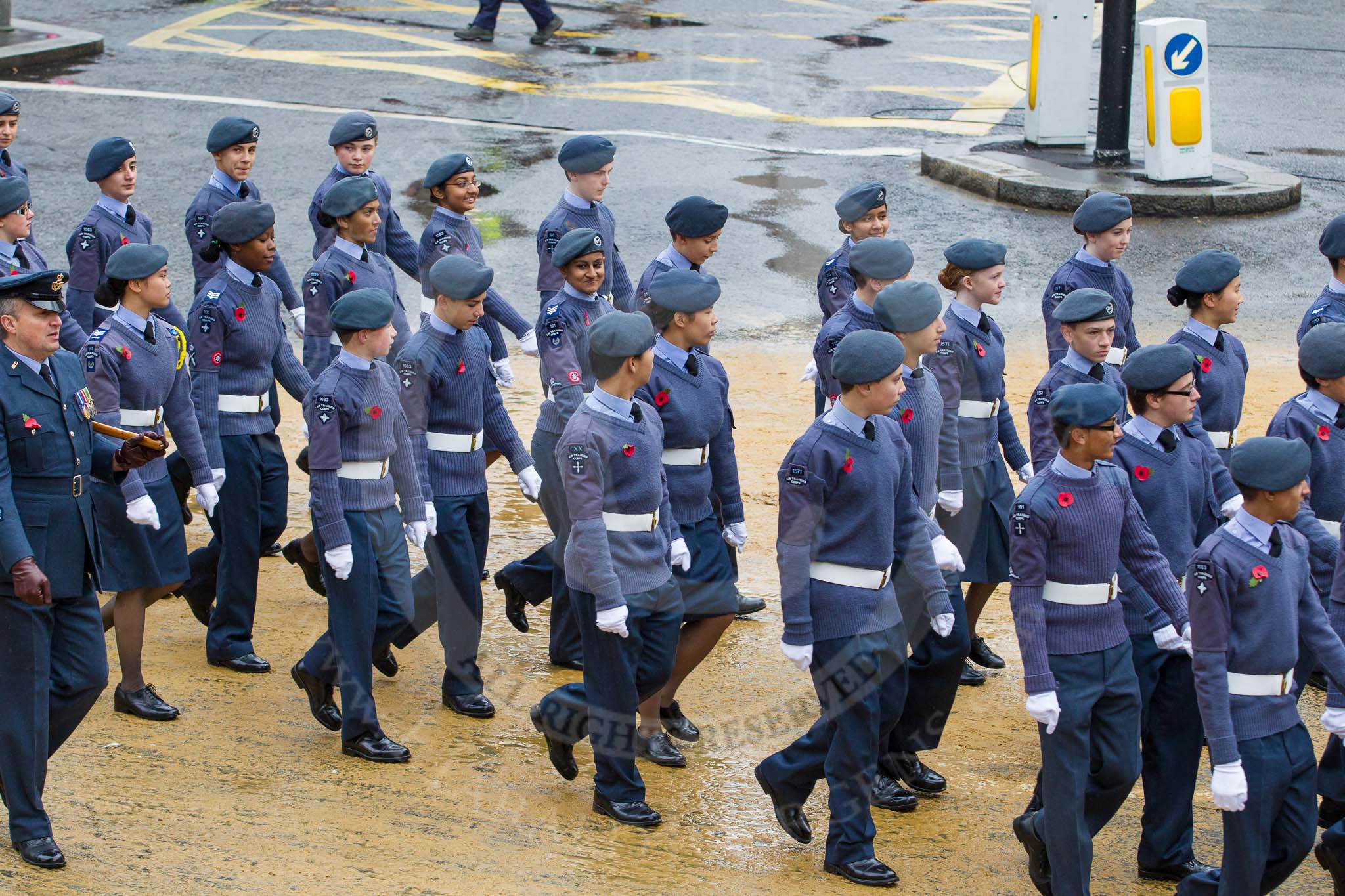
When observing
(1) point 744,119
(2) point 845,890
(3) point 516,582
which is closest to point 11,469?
(3) point 516,582

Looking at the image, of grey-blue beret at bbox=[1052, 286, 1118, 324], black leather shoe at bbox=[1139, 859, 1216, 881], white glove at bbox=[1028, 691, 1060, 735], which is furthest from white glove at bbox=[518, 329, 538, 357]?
black leather shoe at bbox=[1139, 859, 1216, 881]

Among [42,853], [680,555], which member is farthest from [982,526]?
[42,853]

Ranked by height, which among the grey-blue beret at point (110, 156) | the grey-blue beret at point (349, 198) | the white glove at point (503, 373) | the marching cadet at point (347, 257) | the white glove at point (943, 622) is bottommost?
the white glove at point (943, 622)

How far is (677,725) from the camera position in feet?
22.2

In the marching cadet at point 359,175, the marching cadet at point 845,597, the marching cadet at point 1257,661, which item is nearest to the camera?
the marching cadet at point 1257,661

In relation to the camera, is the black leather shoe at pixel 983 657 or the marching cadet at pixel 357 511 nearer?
the marching cadet at pixel 357 511

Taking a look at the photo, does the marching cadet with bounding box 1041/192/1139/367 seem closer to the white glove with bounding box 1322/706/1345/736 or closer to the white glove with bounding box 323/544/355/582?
the white glove with bounding box 1322/706/1345/736

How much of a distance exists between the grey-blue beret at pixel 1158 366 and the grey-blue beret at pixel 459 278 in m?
2.47

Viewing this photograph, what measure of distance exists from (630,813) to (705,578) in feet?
3.55

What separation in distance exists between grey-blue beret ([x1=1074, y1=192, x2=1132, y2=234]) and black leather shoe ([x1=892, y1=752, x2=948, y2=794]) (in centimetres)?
271

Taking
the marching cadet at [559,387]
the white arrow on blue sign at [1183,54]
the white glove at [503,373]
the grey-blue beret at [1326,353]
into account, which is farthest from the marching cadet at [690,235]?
the white arrow on blue sign at [1183,54]

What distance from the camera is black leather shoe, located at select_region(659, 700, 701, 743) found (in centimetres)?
675

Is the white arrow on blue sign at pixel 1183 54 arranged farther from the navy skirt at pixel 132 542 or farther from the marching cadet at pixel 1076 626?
the navy skirt at pixel 132 542

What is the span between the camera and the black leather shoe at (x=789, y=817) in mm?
5855
